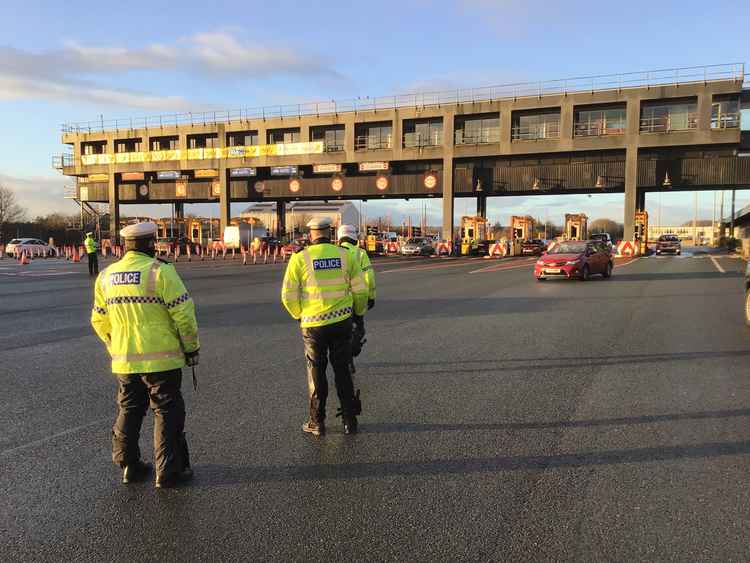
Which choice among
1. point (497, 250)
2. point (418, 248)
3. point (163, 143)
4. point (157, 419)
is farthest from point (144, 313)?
point (163, 143)

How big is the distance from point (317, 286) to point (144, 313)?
1.41 m

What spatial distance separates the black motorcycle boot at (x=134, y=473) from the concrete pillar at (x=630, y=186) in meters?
43.9

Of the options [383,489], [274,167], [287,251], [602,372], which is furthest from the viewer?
[274,167]

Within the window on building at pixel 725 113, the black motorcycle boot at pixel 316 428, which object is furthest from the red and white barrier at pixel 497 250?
the black motorcycle boot at pixel 316 428

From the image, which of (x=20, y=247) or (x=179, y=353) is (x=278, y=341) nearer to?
(x=179, y=353)

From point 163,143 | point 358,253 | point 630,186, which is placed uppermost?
point 163,143

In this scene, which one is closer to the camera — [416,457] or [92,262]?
[416,457]

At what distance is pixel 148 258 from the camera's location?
12.7ft

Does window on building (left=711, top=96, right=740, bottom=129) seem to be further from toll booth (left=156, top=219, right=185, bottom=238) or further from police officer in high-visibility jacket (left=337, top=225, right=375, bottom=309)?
toll booth (left=156, top=219, right=185, bottom=238)

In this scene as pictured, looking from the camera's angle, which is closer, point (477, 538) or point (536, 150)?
point (477, 538)

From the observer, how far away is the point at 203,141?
57.5 m

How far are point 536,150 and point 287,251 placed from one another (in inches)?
826

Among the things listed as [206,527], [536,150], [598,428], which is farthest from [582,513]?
[536,150]

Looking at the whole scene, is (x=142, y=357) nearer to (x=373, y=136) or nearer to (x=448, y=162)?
(x=448, y=162)
